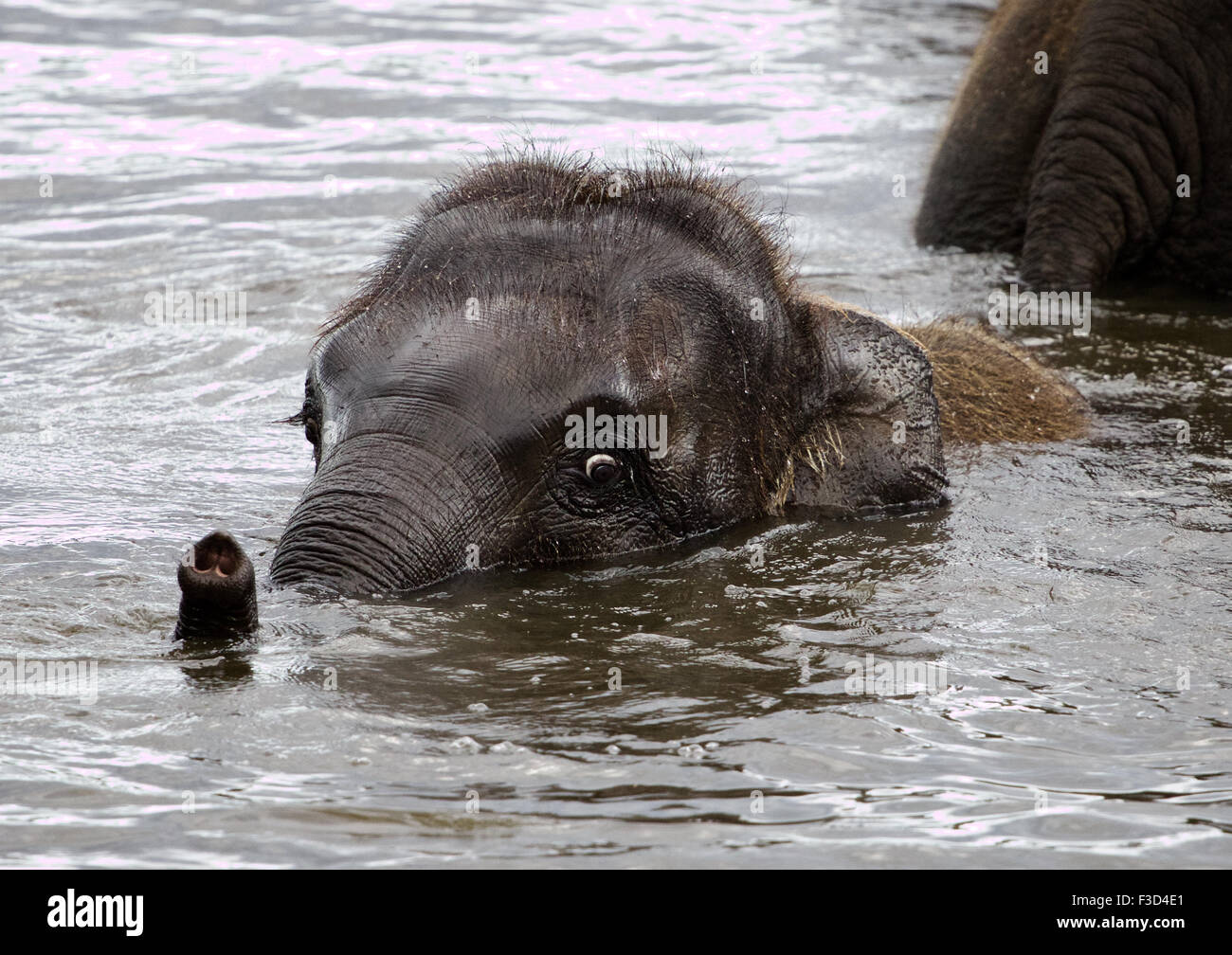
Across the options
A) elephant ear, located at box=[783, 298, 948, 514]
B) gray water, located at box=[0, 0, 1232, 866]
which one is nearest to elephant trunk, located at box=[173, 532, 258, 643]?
gray water, located at box=[0, 0, 1232, 866]

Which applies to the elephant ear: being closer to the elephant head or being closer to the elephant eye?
the elephant head

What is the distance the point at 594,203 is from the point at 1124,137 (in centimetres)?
607

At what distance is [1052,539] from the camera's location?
771 cm

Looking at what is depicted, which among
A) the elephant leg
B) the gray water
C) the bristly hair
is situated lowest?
the gray water

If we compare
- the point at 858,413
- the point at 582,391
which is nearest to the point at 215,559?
the point at 582,391

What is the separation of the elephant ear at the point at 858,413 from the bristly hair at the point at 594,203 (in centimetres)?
30

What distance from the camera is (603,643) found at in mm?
6348

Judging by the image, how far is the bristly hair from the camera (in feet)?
24.2

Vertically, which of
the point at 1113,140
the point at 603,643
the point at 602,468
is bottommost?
the point at 603,643

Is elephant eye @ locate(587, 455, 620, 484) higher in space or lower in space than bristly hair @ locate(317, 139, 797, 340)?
lower

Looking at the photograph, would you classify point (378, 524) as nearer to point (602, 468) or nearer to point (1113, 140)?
point (602, 468)

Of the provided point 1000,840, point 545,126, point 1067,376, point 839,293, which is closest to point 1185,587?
point 1000,840

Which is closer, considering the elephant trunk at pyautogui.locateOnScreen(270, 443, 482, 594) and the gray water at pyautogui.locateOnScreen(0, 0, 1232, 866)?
the gray water at pyautogui.locateOnScreen(0, 0, 1232, 866)
